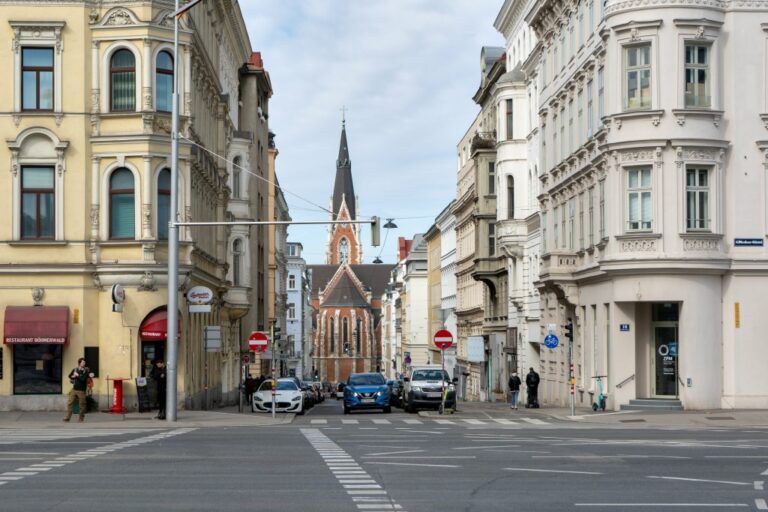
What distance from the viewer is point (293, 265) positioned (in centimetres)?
16788

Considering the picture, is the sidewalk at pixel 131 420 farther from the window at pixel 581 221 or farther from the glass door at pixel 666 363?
the window at pixel 581 221

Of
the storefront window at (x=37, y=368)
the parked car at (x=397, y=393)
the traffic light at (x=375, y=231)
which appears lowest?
the parked car at (x=397, y=393)

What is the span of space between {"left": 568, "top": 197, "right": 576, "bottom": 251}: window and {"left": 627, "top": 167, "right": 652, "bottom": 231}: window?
8.21 metres

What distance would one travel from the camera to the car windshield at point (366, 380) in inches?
1857

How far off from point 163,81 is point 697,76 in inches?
623

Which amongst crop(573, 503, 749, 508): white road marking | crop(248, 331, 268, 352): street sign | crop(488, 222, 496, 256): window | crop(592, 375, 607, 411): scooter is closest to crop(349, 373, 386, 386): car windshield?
crop(248, 331, 268, 352): street sign

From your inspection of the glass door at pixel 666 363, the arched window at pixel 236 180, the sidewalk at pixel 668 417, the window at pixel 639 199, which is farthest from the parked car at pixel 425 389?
the arched window at pixel 236 180

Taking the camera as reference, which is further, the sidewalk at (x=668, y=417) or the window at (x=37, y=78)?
the window at (x=37, y=78)

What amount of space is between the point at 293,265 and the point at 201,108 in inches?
4765

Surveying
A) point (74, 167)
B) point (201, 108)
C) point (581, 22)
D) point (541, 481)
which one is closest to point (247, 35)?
point (201, 108)

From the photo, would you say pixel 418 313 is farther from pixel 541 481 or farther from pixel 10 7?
pixel 541 481

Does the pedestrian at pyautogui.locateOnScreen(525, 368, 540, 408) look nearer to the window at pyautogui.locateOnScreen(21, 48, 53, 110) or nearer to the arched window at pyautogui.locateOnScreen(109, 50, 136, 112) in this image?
the arched window at pyautogui.locateOnScreen(109, 50, 136, 112)

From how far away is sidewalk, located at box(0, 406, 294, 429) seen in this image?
106 feet

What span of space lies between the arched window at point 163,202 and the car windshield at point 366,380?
10989 mm
